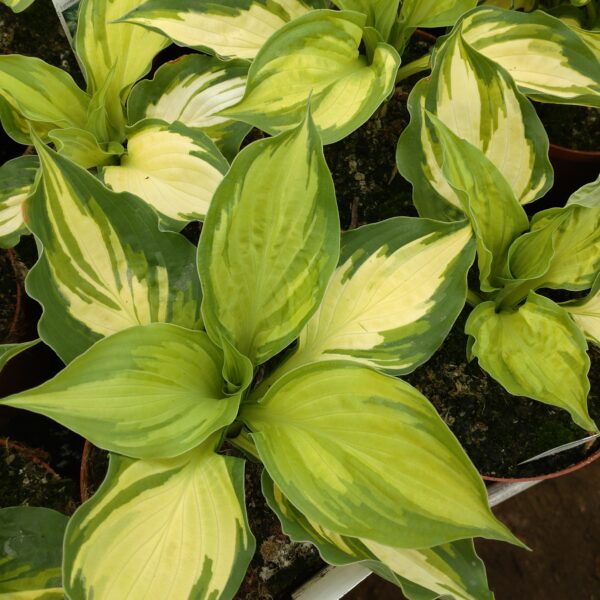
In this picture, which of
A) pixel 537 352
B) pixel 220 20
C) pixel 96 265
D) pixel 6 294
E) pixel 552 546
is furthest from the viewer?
pixel 552 546

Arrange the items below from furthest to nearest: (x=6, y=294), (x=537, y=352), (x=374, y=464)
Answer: (x=6, y=294)
(x=537, y=352)
(x=374, y=464)

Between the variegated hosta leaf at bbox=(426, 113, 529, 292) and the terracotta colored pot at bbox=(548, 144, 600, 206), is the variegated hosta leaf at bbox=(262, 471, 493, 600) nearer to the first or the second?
the variegated hosta leaf at bbox=(426, 113, 529, 292)

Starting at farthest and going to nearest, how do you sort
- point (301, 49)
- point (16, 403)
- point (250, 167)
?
point (301, 49), point (250, 167), point (16, 403)

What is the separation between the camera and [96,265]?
2.13 ft

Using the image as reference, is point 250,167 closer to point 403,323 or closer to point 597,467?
point 403,323

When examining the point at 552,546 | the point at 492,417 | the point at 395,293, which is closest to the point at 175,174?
the point at 395,293

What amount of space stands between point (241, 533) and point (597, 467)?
1.09m

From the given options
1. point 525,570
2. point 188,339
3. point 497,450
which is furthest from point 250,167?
point 525,570

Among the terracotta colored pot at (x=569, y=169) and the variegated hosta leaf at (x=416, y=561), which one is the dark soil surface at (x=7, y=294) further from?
the terracotta colored pot at (x=569, y=169)

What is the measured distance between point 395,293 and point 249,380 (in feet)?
0.60

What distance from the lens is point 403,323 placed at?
0.67 m

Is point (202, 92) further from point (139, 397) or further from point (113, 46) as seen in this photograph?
point (139, 397)

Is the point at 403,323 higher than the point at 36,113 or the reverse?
the reverse

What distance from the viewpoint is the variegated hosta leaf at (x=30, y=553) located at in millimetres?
727
